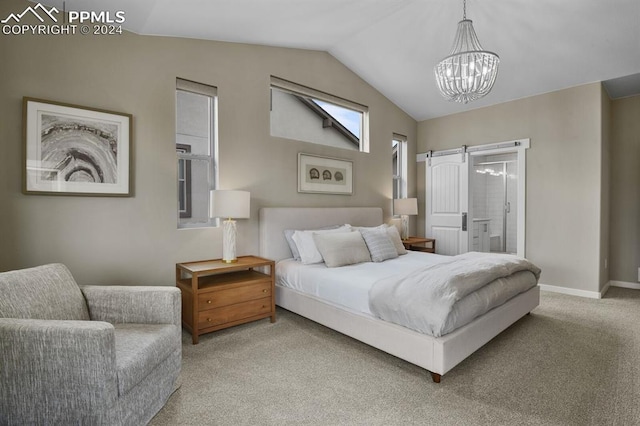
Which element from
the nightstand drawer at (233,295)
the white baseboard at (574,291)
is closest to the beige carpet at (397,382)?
the nightstand drawer at (233,295)

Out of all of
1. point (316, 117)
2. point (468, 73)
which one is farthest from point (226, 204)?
point (468, 73)

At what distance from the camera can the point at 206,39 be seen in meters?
3.39

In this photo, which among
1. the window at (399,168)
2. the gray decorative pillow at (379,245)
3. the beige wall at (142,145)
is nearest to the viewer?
the beige wall at (142,145)

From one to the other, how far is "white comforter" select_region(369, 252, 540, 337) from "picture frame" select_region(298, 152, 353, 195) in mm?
1996

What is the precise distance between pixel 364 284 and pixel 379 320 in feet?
1.07

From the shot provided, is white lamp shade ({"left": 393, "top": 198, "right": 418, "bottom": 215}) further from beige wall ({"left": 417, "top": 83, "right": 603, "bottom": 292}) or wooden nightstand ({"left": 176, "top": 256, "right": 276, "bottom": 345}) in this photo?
wooden nightstand ({"left": 176, "top": 256, "right": 276, "bottom": 345})

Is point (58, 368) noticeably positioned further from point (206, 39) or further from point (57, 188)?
point (206, 39)

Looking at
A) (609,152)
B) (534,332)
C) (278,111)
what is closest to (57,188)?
(278,111)

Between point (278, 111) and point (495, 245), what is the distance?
5743 mm

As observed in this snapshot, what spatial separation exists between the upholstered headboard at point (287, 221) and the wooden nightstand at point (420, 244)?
1038 millimetres

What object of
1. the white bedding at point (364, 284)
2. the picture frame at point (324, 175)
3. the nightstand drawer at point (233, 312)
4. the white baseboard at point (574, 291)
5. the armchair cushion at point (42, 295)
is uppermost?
the picture frame at point (324, 175)

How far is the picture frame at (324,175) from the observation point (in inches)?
168

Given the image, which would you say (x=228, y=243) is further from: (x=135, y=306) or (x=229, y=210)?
(x=135, y=306)

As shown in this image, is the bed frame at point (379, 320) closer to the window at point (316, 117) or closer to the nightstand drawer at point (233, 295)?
the nightstand drawer at point (233, 295)
